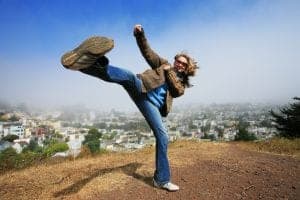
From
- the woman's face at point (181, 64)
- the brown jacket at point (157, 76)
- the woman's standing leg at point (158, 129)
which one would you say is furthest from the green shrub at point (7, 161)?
the woman's face at point (181, 64)

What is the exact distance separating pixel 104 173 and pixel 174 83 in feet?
7.97

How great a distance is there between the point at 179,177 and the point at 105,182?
1184 mm

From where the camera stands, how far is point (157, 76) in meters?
4.68

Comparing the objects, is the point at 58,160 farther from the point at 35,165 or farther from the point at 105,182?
the point at 105,182

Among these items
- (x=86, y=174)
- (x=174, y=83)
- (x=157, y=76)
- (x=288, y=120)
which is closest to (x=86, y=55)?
(x=157, y=76)

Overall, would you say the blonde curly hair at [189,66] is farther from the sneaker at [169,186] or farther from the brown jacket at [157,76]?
the sneaker at [169,186]

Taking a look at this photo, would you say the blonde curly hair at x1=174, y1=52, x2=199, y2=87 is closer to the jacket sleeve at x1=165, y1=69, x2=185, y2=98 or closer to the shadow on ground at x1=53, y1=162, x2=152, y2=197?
the jacket sleeve at x1=165, y1=69, x2=185, y2=98

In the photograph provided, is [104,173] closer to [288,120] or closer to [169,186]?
[169,186]

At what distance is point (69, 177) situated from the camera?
6.25 meters

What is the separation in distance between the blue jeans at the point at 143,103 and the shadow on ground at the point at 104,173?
1.90 ft

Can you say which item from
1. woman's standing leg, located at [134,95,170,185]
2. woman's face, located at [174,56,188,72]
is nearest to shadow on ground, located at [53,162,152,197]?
woman's standing leg, located at [134,95,170,185]

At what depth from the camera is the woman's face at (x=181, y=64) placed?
4891 mm

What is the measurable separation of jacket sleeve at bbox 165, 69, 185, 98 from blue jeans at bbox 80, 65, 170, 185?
341mm

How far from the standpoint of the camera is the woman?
13.0 feet
